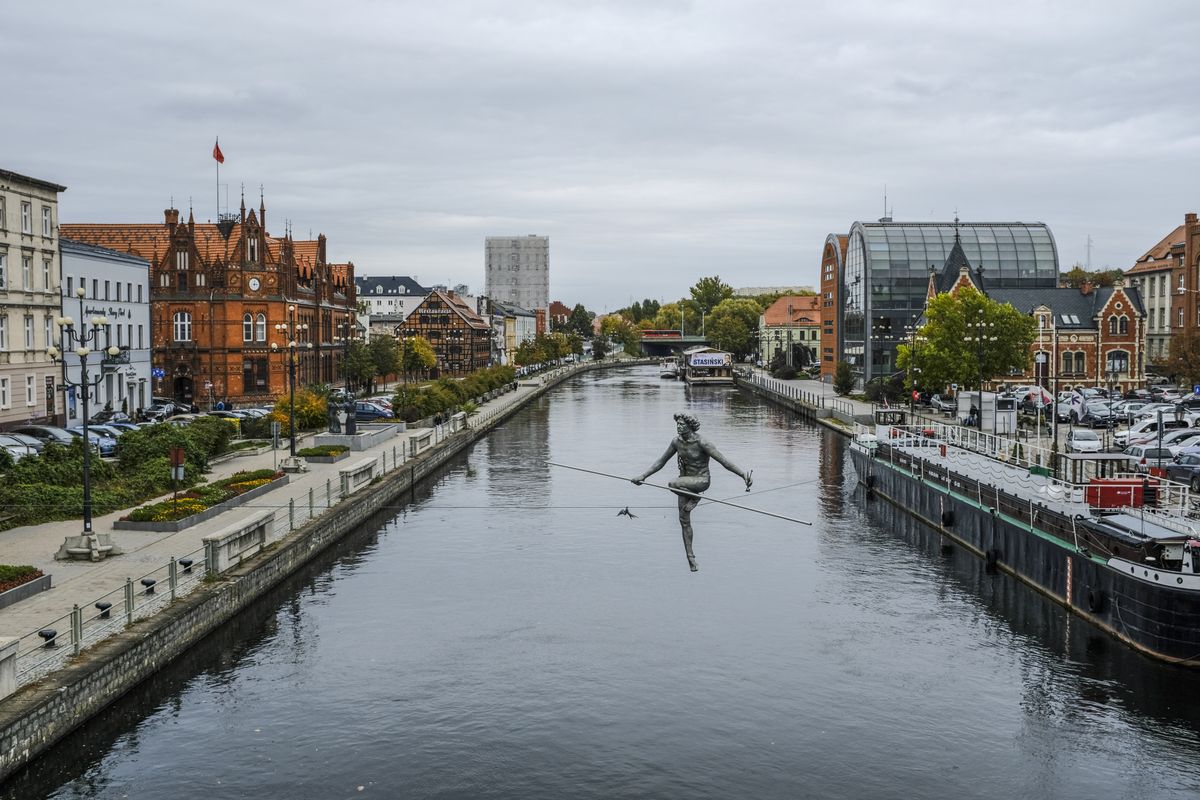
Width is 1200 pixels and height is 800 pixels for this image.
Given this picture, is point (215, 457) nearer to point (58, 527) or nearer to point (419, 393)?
point (58, 527)

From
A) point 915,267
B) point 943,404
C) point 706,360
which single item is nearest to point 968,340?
point 943,404

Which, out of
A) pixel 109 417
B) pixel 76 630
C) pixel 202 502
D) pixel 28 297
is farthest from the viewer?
pixel 109 417

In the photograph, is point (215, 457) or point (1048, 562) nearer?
point (1048, 562)

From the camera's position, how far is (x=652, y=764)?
21.2m

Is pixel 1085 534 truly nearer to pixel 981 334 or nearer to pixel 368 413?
pixel 981 334

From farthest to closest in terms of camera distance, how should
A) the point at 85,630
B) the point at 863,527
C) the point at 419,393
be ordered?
the point at 419,393, the point at 863,527, the point at 85,630

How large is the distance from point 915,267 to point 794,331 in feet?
182

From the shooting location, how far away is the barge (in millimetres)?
26781

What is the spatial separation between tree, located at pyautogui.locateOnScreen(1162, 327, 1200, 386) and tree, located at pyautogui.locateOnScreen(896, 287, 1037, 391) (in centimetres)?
1475

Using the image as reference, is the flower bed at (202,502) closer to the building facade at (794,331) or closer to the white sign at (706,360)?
the white sign at (706,360)

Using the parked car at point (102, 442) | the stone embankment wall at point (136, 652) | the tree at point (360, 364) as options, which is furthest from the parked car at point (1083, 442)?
the tree at point (360, 364)

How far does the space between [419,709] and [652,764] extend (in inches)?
212

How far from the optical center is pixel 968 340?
72750mm

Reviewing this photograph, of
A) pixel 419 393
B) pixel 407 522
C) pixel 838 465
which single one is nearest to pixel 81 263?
pixel 419 393
